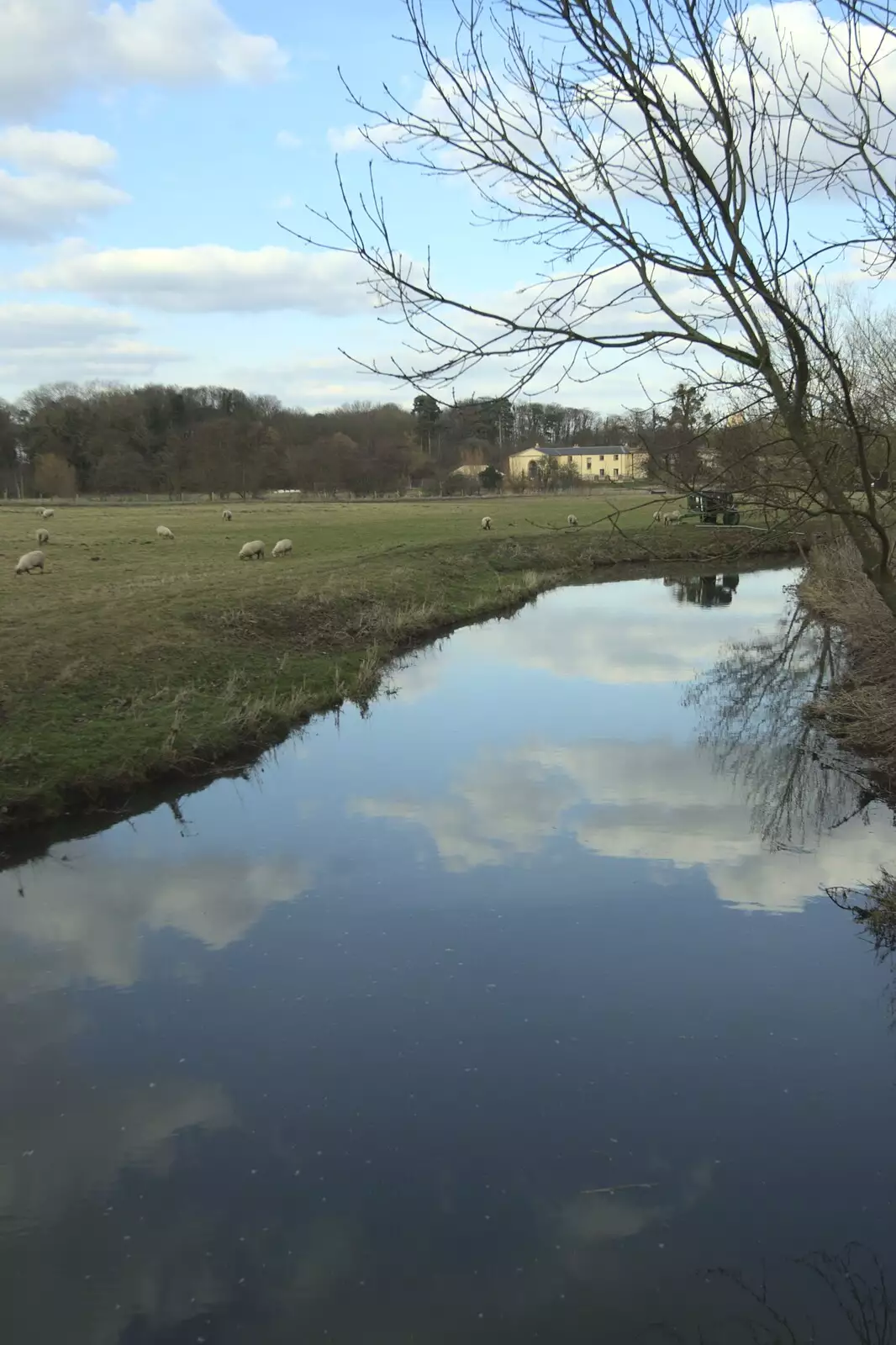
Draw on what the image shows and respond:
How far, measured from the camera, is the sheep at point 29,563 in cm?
2544

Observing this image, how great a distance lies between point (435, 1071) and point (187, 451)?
303 feet

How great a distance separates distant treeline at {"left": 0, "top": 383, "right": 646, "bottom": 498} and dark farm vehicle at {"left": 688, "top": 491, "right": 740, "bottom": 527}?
266 ft

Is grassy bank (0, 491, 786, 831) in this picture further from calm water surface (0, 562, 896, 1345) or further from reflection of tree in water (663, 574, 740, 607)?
reflection of tree in water (663, 574, 740, 607)

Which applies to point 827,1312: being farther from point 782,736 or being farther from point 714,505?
point 782,736

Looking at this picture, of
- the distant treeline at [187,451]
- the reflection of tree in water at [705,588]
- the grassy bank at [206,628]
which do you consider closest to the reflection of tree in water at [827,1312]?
the grassy bank at [206,628]

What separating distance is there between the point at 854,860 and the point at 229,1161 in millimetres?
7278

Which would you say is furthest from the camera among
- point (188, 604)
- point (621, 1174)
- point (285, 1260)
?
point (188, 604)

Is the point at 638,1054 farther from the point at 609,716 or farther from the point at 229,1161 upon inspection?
the point at 609,716

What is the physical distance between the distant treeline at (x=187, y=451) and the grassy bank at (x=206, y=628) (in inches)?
2066

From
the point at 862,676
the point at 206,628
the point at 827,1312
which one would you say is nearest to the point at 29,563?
the point at 206,628

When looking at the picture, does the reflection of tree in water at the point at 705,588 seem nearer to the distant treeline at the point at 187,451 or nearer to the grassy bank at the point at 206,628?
the grassy bank at the point at 206,628

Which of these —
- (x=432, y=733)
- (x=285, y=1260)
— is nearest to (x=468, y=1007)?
(x=285, y=1260)

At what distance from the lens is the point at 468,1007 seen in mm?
7762

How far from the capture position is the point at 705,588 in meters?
35.5
